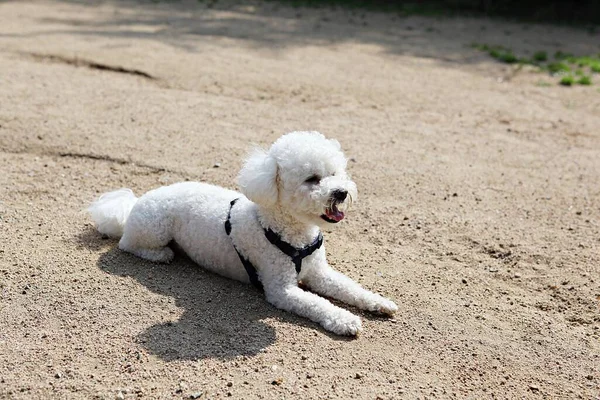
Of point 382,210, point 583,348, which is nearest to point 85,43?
point 382,210

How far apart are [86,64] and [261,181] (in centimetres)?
532

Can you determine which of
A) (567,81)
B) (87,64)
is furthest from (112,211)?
(567,81)

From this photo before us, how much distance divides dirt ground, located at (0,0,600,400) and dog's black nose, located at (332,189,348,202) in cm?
71

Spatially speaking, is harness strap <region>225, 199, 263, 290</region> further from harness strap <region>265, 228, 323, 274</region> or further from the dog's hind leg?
the dog's hind leg

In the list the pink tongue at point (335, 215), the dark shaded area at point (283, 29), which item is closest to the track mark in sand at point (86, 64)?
the dark shaded area at point (283, 29)

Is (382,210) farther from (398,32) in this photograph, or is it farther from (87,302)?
(398,32)

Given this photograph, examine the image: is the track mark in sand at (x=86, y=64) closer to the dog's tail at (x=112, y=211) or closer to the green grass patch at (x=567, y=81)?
the dog's tail at (x=112, y=211)

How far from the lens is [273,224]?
3.97 m

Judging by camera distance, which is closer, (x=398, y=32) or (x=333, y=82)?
(x=333, y=82)

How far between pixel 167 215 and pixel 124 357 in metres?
1.04

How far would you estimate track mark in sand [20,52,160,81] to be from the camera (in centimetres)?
813

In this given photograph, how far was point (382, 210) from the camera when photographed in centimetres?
533

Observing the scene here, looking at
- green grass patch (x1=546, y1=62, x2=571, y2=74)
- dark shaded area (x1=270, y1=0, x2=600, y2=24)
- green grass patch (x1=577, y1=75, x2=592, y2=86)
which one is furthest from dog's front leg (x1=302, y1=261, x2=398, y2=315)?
dark shaded area (x1=270, y1=0, x2=600, y2=24)

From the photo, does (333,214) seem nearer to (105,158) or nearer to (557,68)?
(105,158)
